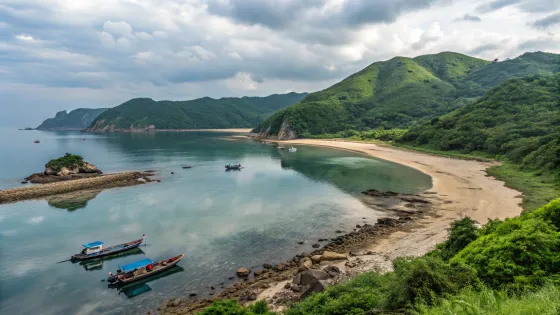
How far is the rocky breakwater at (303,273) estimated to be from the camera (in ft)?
74.2

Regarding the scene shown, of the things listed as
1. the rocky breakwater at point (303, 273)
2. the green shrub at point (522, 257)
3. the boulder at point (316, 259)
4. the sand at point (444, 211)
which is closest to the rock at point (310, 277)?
the rocky breakwater at point (303, 273)

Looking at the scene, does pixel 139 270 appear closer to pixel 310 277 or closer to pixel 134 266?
pixel 134 266

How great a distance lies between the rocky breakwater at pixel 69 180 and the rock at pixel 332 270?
5375 centimetres

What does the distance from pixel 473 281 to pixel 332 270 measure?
12964mm

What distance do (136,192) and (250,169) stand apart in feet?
104

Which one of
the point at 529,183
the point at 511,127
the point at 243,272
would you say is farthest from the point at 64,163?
the point at 511,127

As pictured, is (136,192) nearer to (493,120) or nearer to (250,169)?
(250,169)

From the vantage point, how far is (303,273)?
23.8 m

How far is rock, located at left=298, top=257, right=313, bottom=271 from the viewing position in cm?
2671

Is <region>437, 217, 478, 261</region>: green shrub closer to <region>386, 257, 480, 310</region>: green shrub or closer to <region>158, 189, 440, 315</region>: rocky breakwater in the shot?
<region>158, 189, 440, 315</region>: rocky breakwater

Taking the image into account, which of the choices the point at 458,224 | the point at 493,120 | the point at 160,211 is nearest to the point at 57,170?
the point at 160,211

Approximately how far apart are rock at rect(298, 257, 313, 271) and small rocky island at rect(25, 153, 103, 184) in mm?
64445

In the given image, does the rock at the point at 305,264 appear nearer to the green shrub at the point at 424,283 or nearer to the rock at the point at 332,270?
the rock at the point at 332,270

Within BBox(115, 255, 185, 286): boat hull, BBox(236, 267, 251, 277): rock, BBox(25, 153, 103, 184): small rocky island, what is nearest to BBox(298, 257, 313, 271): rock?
BBox(236, 267, 251, 277): rock
